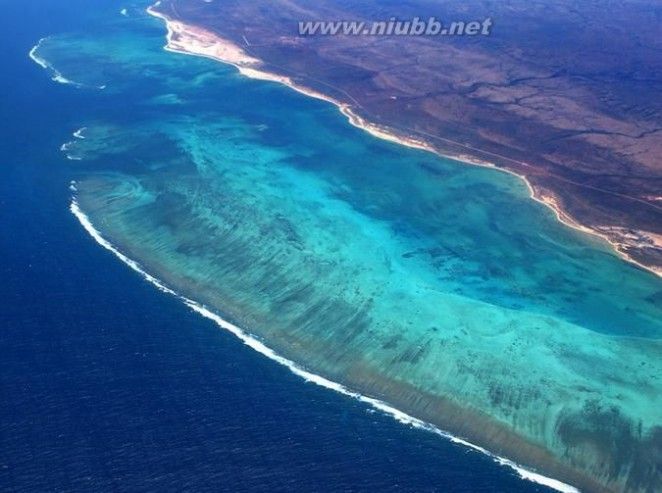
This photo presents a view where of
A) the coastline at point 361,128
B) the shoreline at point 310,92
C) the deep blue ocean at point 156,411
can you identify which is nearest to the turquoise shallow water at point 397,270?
the coastline at point 361,128

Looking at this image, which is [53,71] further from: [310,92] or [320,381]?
[320,381]

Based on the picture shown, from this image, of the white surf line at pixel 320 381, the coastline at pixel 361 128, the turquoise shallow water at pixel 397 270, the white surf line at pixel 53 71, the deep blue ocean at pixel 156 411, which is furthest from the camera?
the white surf line at pixel 53 71

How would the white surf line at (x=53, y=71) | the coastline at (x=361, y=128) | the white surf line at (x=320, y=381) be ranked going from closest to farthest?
the white surf line at (x=320, y=381), the coastline at (x=361, y=128), the white surf line at (x=53, y=71)

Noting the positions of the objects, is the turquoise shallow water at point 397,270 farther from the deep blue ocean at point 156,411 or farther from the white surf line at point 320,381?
the deep blue ocean at point 156,411

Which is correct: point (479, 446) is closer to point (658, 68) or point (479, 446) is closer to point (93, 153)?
point (93, 153)

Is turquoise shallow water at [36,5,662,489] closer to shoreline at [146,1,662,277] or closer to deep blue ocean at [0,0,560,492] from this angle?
shoreline at [146,1,662,277]

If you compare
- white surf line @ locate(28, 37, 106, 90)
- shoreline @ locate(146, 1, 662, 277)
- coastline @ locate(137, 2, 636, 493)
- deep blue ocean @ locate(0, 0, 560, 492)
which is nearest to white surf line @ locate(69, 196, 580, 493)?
coastline @ locate(137, 2, 636, 493)

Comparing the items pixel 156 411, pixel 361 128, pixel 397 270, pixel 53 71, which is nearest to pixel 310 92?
pixel 361 128
